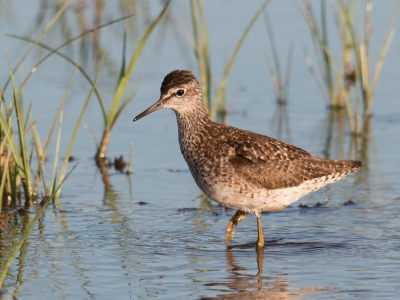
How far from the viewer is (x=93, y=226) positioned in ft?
29.8

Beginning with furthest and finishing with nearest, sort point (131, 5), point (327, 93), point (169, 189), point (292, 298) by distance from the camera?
point (131, 5) → point (327, 93) → point (169, 189) → point (292, 298)

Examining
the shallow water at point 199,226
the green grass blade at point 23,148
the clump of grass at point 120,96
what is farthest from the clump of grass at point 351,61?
the green grass blade at point 23,148

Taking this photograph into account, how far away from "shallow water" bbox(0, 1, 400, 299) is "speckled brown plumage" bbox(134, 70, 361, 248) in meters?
0.57

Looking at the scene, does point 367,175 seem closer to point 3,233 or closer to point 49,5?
point 3,233

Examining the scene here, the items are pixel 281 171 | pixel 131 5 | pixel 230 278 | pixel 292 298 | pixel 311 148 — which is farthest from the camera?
pixel 131 5

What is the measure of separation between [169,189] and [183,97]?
2007 mm

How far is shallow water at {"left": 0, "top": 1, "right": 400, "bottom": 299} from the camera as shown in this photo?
24.0 ft

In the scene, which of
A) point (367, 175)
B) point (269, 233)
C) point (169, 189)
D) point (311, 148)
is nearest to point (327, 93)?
point (311, 148)

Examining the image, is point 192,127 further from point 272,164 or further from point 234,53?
point 234,53

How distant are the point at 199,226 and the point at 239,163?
3.87 feet

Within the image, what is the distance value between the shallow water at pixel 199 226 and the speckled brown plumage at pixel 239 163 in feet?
1.86

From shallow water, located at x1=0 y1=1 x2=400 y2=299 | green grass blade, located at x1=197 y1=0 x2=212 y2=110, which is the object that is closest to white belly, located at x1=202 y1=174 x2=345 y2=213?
shallow water, located at x1=0 y1=1 x2=400 y2=299

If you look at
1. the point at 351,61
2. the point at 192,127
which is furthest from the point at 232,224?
the point at 351,61

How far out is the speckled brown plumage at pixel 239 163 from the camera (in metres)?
8.30
